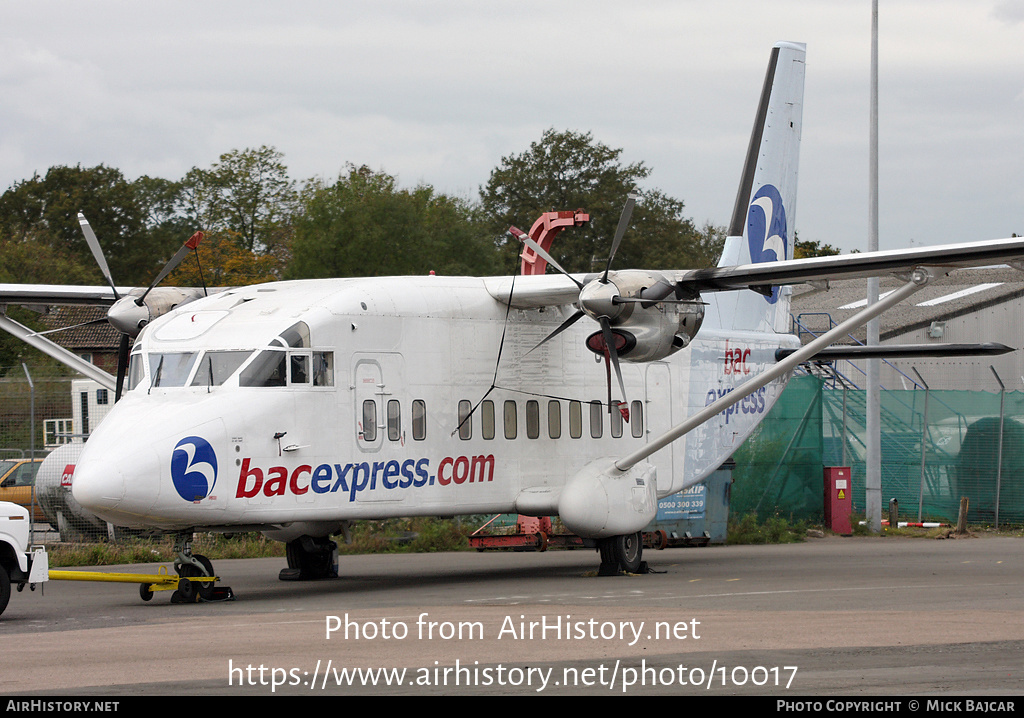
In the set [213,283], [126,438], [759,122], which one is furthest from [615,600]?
[213,283]

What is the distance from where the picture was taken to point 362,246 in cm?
4397

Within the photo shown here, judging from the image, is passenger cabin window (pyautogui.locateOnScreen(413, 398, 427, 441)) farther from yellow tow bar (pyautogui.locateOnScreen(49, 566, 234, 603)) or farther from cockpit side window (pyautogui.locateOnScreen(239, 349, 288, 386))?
yellow tow bar (pyautogui.locateOnScreen(49, 566, 234, 603))

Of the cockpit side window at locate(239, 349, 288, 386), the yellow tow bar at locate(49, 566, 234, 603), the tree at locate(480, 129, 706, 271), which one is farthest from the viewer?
the tree at locate(480, 129, 706, 271)

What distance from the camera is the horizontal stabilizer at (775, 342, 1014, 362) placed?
1822cm

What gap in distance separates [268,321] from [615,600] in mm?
5268

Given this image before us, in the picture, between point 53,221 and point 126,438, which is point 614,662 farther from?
point 53,221

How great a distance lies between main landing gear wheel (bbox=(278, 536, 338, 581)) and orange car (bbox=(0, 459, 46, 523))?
8.59 metres

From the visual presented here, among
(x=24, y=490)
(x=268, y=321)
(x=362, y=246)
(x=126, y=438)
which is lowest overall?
(x=24, y=490)

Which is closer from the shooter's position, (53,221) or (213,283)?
(213,283)

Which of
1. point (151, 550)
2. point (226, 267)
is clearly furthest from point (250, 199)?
point (151, 550)

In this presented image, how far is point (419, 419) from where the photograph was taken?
1583 centimetres

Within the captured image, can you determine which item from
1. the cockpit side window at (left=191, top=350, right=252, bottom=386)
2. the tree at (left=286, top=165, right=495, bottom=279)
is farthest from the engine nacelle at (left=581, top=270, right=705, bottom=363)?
the tree at (left=286, top=165, right=495, bottom=279)

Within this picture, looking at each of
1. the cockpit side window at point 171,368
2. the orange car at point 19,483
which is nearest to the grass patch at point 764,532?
the cockpit side window at point 171,368

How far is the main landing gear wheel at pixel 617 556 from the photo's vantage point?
17.2 m
